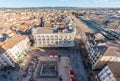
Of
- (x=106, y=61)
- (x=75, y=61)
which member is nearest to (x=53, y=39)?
(x=75, y=61)

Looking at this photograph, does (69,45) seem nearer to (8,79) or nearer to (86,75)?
(86,75)

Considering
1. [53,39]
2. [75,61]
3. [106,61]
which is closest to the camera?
[106,61]

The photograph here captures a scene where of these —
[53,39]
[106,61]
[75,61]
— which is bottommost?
[75,61]

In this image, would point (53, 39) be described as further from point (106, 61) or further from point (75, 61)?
point (106, 61)

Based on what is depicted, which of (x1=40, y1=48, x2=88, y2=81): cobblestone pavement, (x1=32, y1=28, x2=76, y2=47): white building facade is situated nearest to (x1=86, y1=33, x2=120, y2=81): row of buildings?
(x1=40, y1=48, x2=88, y2=81): cobblestone pavement

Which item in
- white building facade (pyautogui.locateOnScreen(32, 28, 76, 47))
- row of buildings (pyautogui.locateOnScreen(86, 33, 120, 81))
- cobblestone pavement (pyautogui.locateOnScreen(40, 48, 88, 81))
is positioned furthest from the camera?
white building facade (pyautogui.locateOnScreen(32, 28, 76, 47))

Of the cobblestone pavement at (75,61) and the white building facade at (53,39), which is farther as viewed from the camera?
the white building facade at (53,39)

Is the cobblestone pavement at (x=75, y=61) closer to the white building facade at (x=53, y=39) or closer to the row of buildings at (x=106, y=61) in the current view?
the white building facade at (x=53, y=39)

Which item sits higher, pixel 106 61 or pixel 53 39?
pixel 53 39

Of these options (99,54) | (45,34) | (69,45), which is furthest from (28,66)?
(99,54)

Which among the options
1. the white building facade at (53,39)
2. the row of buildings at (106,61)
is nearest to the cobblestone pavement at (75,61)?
the white building facade at (53,39)

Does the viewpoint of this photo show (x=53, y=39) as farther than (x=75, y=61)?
Yes

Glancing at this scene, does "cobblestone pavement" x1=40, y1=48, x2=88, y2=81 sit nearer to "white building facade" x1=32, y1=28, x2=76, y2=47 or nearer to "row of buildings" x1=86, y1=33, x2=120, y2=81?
"white building facade" x1=32, y1=28, x2=76, y2=47

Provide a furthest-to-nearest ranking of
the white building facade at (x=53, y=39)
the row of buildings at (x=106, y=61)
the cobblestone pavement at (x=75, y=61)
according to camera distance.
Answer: the white building facade at (x=53, y=39), the cobblestone pavement at (x=75, y=61), the row of buildings at (x=106, y=61)
